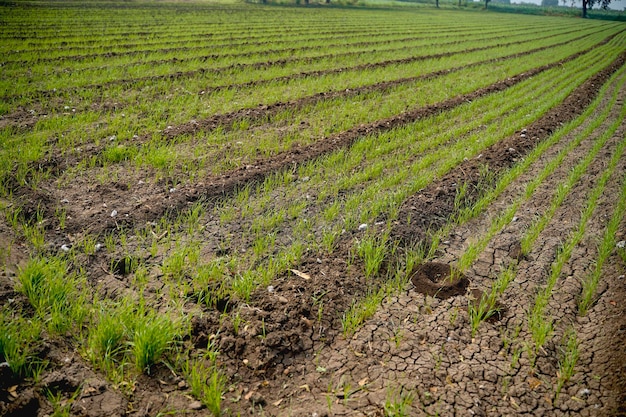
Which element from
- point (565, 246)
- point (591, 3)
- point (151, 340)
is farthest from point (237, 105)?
point (591, 3)

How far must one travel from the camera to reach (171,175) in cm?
611

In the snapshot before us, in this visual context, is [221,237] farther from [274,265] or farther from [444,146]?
[444,146]

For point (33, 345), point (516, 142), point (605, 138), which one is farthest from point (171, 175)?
point (605, 138)

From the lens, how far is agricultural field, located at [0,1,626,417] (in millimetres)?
2982

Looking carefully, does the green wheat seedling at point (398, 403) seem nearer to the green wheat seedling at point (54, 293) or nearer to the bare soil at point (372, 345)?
the bare soil at point (372, 345)

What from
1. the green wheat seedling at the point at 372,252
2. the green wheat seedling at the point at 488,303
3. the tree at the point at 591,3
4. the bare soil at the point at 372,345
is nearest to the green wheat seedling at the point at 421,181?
the bare soil at the point at 372,345

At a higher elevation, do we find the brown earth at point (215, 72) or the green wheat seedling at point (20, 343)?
the brown earth at point (215, 72)

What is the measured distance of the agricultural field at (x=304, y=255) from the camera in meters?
2.98

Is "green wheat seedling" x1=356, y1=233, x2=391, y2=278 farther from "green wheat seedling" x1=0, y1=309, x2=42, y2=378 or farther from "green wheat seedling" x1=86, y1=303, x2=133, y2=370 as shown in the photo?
"green wheat seedling" x1=0, y1=309, x2=42, y2=378

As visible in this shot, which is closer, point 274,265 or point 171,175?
point 274,265

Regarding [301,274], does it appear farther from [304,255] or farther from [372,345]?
[372,345]

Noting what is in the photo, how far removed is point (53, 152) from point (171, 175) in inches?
81.9

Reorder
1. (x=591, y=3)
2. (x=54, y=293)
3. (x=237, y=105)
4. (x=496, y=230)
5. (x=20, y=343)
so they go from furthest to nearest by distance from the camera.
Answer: (x=591, y=3)
(x=237, y=105)
(x=496, y=230)
(x=54, y=293)
(x=20, y=343)

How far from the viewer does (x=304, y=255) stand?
4523 millimetres
